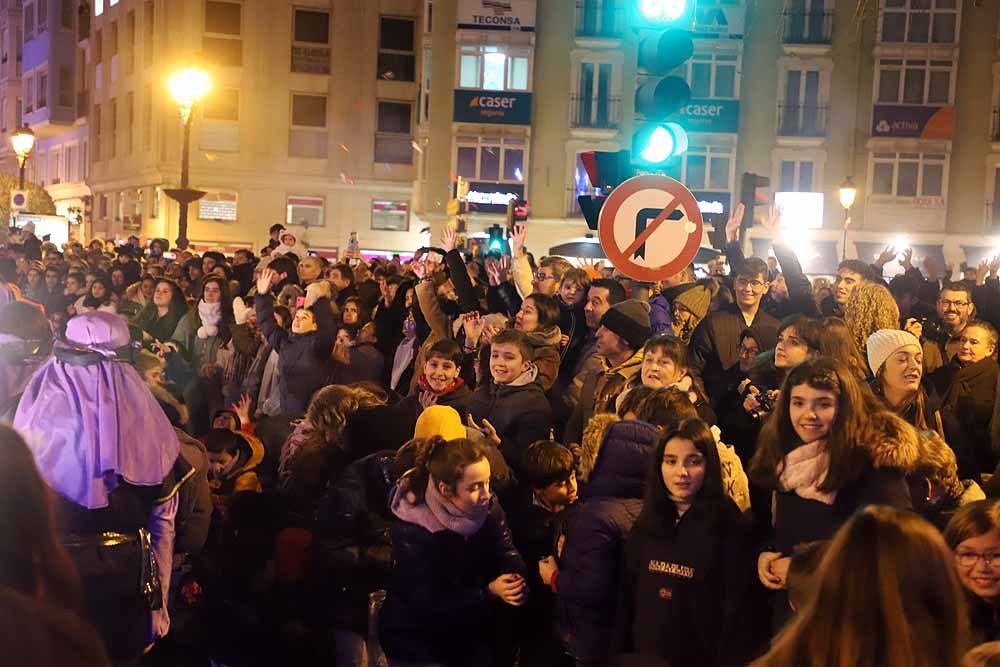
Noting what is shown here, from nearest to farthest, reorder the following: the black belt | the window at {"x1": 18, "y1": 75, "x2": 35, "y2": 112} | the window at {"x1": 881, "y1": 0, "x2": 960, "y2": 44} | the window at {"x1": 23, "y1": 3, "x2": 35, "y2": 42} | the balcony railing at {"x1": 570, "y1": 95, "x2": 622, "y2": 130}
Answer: the black belt, the window at {"x1": 881, "y1": 0, "x2": 960, "y2": 44}, the balcony railing at {"x1": 570, "y1": 95, "x2": 622, "y2": 130}, the window at {"x1": 18, "y1": 75, "x2": 35, "y2": 112}, the window at {"x1": 23, "y1": 3, "x2": 35, "y2": 42}

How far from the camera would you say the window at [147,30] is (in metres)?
46.3

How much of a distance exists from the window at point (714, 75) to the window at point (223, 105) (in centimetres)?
1655

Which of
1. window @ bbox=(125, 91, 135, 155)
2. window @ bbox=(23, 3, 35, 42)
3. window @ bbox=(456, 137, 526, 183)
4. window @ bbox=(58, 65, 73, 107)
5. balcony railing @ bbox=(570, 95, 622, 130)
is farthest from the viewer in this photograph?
window @ bbox=(23, 3, 35, 42)

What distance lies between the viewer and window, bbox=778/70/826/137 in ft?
132

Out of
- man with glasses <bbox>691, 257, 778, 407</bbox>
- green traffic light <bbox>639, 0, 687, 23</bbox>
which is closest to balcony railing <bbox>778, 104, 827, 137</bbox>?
man with glasses <bbox>691, 257, 778, 407</bbox>

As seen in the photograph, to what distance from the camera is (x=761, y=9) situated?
40.2m

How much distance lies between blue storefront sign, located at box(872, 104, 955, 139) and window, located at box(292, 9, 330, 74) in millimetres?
19622

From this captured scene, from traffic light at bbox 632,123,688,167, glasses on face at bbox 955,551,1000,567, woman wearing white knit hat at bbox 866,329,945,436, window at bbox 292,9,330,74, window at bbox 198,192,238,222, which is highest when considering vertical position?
window at bbox 292,9,330,74

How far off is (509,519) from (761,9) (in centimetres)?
3727

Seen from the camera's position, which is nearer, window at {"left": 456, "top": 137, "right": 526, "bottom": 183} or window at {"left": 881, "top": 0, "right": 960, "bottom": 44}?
window at {"left": 881, "top": 0, "right": 960, "bottom": 44}

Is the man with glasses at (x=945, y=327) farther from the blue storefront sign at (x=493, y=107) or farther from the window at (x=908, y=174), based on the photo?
the window at (x=908, y=174)

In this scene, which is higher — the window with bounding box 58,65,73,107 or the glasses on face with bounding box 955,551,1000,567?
the window with bounding box 58,65,73,107

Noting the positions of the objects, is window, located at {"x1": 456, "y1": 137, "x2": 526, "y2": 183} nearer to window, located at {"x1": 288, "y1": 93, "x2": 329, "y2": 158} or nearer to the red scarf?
window, located at {"x1": 288, "y1": 93, "x2": 329, "y2": 158}

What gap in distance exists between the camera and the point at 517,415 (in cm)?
677
